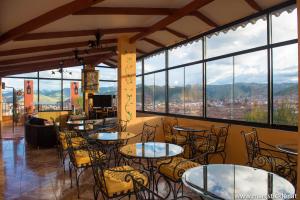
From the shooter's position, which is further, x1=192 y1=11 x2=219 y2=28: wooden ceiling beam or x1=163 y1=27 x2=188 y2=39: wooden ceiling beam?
x1=163 y1=27 x2=188 y2=39: wooden ceiling beam

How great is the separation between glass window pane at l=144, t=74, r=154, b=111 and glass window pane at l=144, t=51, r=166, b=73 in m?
0.29

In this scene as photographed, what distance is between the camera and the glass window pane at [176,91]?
20.8ft

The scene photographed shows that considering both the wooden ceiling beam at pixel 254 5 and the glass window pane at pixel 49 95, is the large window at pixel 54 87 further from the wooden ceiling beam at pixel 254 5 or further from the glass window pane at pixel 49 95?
the wooden ceiling beam at pixel 254 5

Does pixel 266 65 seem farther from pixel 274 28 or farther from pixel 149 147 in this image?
pixel 149 147

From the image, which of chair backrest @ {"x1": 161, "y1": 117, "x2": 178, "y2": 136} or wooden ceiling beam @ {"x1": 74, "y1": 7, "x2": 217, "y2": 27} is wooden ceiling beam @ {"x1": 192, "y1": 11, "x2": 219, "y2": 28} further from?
chair backrest @ {"x1": 161, "y1": 117, "x2": 178, "y2": 136}

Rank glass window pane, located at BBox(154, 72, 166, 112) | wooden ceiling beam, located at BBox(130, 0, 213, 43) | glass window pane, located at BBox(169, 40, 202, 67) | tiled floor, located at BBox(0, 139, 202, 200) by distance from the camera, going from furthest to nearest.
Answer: glass window pane, located at BBox(154, 72, 166, 112), glass window pane, located at BBox(169, 40, 202, 67), wooden ceiling beam, located at BBox(130, 0, 213, 43), tiled floor, located at BBox(0, 139, 202, 200)

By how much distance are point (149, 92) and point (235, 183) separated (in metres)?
6.47

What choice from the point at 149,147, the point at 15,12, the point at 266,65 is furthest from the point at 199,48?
the point at 15,12

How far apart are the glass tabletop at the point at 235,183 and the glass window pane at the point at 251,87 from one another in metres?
2.31

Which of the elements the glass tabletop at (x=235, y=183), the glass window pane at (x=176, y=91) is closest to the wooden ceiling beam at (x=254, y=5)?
the glass window pane at (x=176, y=91)

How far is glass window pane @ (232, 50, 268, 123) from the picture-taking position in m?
4.08

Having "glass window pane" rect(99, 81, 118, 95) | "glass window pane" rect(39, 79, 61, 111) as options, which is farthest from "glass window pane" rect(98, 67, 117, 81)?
"glass window pane" rect(39, 79, 61, 111)

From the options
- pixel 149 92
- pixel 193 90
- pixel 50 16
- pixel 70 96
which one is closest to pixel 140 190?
pixel 50 16

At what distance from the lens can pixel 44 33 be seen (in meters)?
4.34
